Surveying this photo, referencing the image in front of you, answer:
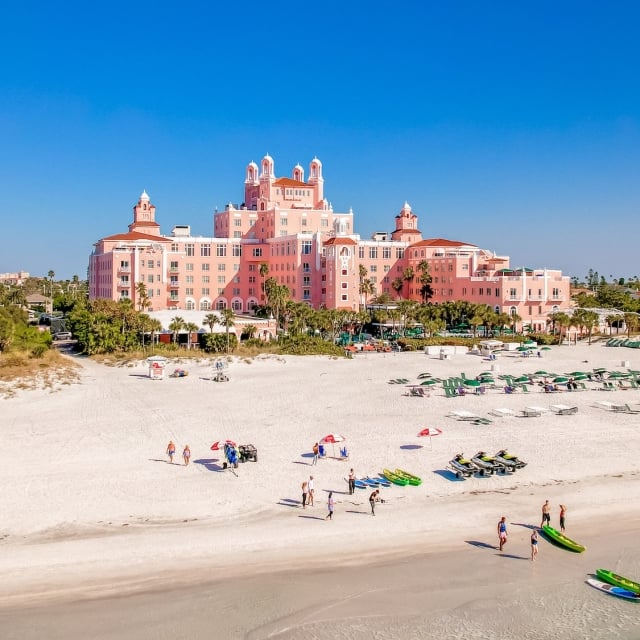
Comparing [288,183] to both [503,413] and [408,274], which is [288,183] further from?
[503,413]

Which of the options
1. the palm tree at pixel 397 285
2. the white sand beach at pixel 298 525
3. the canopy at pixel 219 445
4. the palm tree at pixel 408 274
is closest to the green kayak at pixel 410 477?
the white sand beach at pixel 298 525

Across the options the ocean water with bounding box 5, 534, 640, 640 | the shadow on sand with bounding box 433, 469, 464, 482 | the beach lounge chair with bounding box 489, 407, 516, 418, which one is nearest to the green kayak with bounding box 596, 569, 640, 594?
the ocean water with bounding box 5, 534, 640, 640

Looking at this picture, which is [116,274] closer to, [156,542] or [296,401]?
[296,401]

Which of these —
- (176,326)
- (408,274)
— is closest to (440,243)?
(408,274)

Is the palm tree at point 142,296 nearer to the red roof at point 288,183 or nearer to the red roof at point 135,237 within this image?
the red roof at point 135,237

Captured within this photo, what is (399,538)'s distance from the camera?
2109 cm

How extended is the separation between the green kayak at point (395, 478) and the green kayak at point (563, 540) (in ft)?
17.8

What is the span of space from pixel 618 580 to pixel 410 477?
859 centimetres

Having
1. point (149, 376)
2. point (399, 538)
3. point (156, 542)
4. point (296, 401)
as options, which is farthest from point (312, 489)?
point (149, 376)

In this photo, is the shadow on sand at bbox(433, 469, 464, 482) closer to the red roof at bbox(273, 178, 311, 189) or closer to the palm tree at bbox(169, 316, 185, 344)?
the palm tree at bbox(169, 316, 185, 344)

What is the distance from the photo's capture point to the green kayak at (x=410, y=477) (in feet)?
83.6

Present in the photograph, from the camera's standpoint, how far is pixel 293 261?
83.1 meters

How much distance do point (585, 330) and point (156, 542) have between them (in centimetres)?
6617

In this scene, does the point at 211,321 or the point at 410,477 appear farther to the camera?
the point at 211,321
